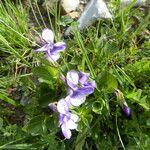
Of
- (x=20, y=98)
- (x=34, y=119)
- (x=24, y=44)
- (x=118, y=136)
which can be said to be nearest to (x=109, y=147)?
(x=118, y=136)

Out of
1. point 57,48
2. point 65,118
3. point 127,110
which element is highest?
point 57,48

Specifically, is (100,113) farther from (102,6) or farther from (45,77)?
(102,6)

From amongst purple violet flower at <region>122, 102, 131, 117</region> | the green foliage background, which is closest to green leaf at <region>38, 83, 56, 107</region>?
the green foliage background

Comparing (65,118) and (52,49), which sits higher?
(52,49)

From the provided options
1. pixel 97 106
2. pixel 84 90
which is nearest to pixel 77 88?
pixel 84 90

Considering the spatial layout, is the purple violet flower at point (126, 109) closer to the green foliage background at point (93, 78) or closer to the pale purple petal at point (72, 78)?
the green foliage background at point (93, 78)

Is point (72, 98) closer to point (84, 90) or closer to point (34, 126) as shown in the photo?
point (84, 90)

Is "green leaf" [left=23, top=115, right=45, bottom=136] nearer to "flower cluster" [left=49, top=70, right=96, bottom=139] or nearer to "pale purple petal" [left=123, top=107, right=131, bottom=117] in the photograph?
"flower cluster" [left=49, top=70, right=96, bottom=139]
